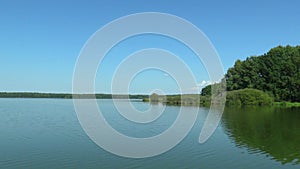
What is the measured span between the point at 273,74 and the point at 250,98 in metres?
9.73

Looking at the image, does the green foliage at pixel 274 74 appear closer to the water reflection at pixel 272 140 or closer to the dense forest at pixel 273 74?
the dense forest at pixel 273 74

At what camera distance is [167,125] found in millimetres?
29812

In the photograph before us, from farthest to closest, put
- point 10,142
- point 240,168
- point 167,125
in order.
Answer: point 167,125 < point 10,142 < point 240,168

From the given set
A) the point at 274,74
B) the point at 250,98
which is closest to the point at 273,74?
the point at 274,74

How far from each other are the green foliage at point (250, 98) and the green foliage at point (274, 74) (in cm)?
505

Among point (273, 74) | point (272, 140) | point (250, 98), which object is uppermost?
point (273, 74)

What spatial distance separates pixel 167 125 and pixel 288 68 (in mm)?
50699

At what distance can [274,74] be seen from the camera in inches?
2869

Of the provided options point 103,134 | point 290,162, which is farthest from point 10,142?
point 290,162

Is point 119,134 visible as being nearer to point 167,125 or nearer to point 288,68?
point 167,125

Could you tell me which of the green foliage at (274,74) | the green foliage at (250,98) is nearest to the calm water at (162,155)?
the green foliage at (250,98)

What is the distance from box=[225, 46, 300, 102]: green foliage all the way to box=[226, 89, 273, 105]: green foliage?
5.05 m

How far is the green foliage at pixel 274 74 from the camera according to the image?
7138 cm

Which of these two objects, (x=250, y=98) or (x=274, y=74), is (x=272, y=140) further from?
(x=274, y=74)
